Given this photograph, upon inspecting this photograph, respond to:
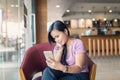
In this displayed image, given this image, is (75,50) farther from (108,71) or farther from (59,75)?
(108,71)

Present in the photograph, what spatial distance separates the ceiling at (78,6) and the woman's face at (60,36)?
7.38m

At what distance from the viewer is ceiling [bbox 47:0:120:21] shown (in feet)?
32.2

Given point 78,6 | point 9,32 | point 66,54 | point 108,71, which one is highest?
point 78,6

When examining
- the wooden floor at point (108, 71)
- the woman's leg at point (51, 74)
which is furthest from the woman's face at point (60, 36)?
the wooden floor at point (108, 71)

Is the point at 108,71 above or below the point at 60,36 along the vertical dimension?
below

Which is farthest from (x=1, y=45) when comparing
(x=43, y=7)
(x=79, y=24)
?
(x=79, y=24)

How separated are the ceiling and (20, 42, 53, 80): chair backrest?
686 cm

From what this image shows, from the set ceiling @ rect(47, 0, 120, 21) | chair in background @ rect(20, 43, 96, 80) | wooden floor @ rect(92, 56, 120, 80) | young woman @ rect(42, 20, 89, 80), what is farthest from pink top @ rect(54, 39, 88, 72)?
ceiling @ rect(47, 0, 120, 21)

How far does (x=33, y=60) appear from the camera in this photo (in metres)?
2.45

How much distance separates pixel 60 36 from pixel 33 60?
655 mm

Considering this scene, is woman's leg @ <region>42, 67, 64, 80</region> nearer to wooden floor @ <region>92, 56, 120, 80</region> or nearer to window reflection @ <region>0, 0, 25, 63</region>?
window reflection @ <region>0, 0, 25, 63</region>

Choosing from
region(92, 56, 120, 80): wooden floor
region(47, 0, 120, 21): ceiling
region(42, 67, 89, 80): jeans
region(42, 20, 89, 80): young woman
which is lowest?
region(92, 56, 120, 80): wooden floor

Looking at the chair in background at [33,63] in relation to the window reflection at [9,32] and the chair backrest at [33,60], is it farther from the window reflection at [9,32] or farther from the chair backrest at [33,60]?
the window reflection at [9,32]

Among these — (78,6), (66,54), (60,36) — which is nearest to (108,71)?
(66,54)
